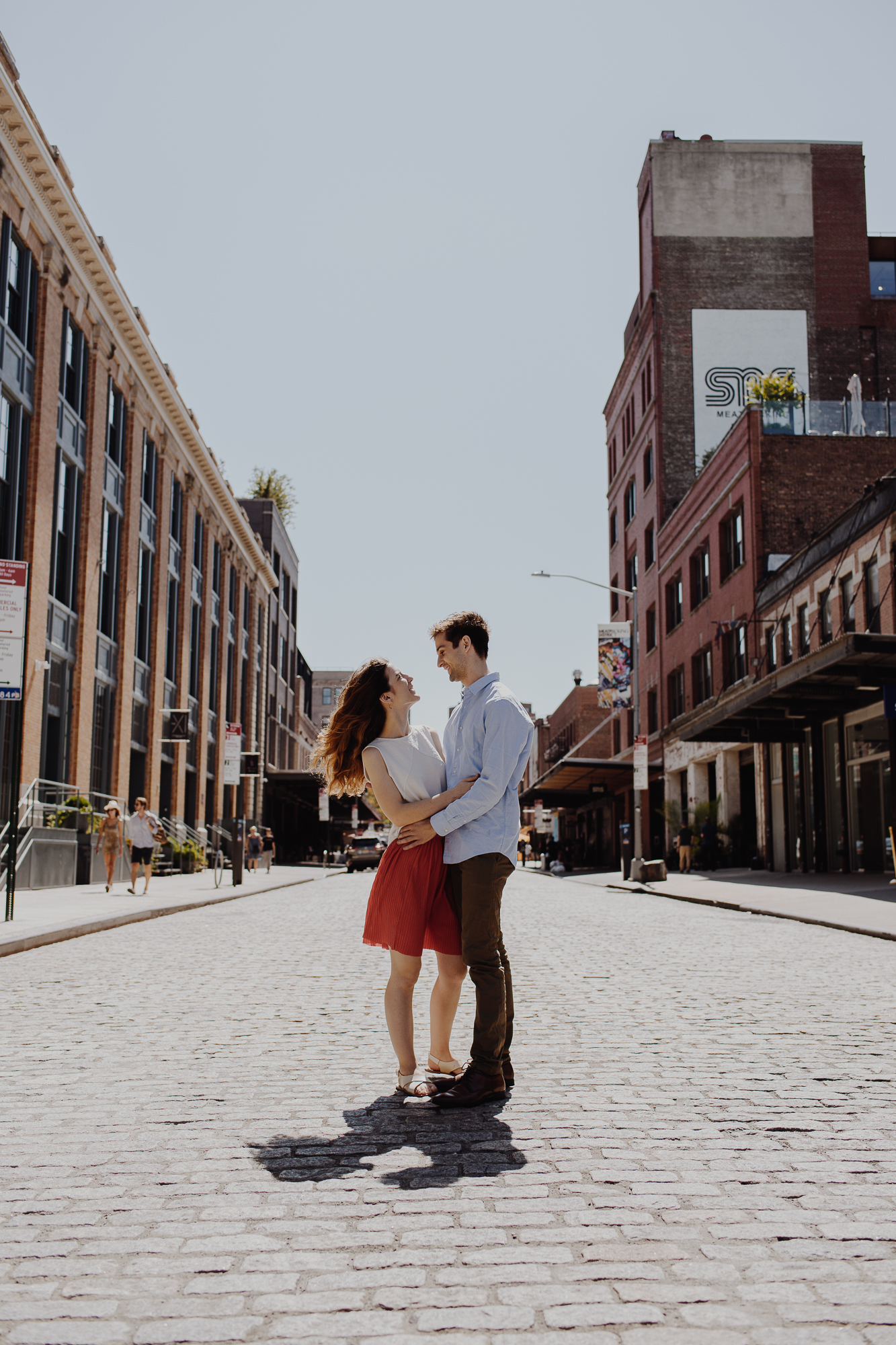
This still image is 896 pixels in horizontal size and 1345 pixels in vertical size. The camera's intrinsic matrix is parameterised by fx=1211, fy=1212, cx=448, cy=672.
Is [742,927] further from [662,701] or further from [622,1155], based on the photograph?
[662,701]

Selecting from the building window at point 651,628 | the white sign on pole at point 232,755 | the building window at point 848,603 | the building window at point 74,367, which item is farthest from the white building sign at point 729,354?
the building window at point 74,367

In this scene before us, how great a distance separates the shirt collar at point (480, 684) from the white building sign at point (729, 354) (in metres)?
43.7

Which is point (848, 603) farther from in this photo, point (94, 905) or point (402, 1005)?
point (402, 1005)

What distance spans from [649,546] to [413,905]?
46396 millimetres

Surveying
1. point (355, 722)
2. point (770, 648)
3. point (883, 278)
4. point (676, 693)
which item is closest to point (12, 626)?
point (355, 722)

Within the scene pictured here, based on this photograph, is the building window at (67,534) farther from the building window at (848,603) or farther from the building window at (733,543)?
the building window at (733,543)

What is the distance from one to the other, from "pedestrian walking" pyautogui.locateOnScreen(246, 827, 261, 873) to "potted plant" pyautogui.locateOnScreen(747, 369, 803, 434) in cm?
2266

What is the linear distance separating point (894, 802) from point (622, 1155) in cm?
2000

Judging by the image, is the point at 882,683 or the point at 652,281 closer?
the point at 882,683

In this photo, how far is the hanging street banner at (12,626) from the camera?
44.3 feet

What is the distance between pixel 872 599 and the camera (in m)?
25.8

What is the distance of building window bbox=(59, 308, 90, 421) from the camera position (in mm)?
28859

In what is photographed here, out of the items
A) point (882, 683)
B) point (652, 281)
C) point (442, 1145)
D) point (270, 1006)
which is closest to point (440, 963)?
point (442, 1145)

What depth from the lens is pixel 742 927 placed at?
15.4 meters
